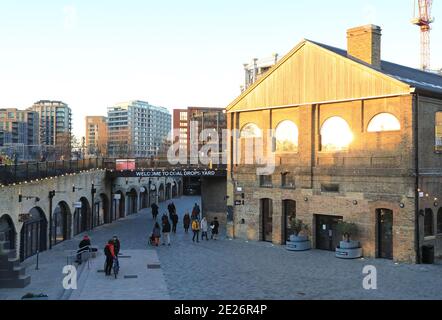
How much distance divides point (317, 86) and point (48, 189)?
16.1m

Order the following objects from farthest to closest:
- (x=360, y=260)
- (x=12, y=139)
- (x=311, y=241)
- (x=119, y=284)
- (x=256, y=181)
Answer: (x=12, y=139) → (x=256, y=181) → (x=311, y=241) → (x=360, y=260) → (x=119, y=284)

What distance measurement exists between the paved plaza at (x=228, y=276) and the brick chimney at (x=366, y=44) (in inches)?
433

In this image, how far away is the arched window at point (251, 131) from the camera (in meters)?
31.9

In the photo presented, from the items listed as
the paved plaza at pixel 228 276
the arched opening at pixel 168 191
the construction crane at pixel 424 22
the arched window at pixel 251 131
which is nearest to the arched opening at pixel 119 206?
the arched window at pixel 251 131

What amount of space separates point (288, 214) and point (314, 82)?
775 cm

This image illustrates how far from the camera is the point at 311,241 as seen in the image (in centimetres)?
2819

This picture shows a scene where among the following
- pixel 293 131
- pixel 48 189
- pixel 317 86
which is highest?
pixel 317 86

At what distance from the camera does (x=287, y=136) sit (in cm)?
3016

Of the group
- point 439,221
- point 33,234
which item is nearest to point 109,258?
point 33,234

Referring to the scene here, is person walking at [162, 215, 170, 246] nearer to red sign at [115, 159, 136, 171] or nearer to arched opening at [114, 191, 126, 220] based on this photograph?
red sign at [115, 159, 136, 171]

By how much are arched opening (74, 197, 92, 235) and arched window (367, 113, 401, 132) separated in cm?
2039

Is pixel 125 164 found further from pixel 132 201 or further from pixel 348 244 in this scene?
pixel 348 244
